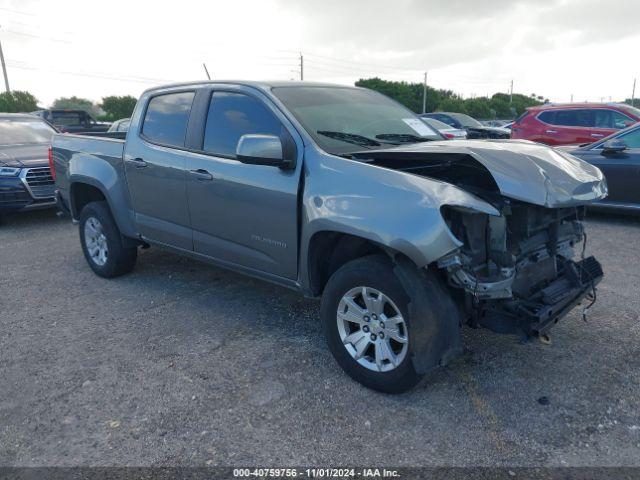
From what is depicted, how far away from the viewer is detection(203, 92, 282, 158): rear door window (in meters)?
3.81

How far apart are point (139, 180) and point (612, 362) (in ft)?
13.1

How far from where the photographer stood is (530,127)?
453 inches

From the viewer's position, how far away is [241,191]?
3.79m

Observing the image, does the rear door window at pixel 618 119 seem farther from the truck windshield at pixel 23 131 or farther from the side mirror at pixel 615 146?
the truck windshield at pixel 23 131

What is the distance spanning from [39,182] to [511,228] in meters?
7.41

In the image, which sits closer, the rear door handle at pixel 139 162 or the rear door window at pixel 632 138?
the rear door handle at pixel 139 162

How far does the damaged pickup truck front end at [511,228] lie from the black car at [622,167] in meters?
4.01

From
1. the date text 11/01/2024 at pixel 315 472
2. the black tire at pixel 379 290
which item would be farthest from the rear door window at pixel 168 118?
the date text 11/01/2024 at pixel 315 472

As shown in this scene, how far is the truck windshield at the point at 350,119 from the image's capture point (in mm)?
3650

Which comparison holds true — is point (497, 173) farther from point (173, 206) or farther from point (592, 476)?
point (173, 206)

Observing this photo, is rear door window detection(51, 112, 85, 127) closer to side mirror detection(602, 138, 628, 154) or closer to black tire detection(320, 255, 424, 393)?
side mirror detection(602, 138, 628, 154)

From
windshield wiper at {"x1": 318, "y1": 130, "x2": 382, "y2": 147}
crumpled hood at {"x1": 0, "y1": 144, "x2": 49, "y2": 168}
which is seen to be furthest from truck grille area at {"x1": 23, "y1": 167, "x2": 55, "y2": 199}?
windshield wiper at {"x1": 318, "y1": 130, "x2": 382, "y2": 147}

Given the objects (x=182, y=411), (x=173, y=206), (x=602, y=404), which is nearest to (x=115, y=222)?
(x=173, y=206)

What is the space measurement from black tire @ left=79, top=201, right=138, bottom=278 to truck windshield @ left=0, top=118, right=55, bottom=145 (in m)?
4.55
